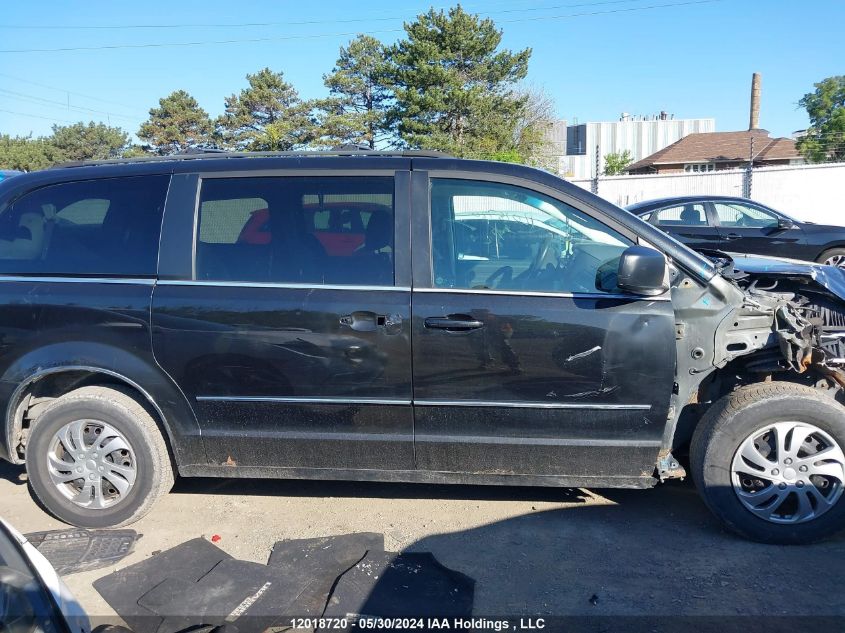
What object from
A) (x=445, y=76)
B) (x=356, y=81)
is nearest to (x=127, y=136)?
(x=356, y=81)

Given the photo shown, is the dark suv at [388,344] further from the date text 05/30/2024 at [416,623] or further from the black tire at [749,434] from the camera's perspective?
the date text 05/30/2024 at [416,623]

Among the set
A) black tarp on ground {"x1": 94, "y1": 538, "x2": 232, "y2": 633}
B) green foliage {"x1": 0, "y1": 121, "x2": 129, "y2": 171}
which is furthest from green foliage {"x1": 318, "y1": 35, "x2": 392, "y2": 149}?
black tarp on ground {"x1": 94, "y1": 538, "x2": 232, "y2": 633}

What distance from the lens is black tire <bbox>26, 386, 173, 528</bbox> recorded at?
12.4ft

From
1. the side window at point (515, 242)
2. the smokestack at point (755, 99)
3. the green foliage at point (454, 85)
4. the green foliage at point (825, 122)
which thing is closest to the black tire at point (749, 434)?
the side window at point (515, 242)

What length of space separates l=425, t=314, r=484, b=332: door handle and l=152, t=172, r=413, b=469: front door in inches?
5.2

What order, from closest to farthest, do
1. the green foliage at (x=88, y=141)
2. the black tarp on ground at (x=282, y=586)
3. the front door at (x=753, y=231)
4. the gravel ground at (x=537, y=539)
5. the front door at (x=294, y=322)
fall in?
the black tarp on ground at (x=282, y=586)
the gravel ground at (x=537, y=539)
the front door at (x=294, y=322)
the front door at (x=753, y=231)
the green foliage at (x=88, y=141)

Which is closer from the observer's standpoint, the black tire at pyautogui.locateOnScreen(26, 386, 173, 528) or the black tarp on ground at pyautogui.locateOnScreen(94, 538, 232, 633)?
the black tarp on ground at pyautogui.locateOnScreen(94, 538, 232, 633)

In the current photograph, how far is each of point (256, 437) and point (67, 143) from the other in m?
51.7

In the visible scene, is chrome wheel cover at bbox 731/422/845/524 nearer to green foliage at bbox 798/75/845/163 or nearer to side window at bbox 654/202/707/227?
side window at bbox 654/202/707/227

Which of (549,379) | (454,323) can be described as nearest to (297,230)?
(454,323)

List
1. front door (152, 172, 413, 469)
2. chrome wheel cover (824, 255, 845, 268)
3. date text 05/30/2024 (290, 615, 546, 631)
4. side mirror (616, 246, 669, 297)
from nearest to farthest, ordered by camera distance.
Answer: date text 05/30/2024 (290, 615, 546, 631) → side mirror (616, 246, 669, 297) → front door (152, 172, 413, 469) → chrome wheel cover (824, 255, 845, 268)

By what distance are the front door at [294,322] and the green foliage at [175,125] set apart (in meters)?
40.7

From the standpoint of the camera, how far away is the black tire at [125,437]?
3.77 meters

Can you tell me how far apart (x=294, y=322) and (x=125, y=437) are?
1176 mm
